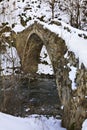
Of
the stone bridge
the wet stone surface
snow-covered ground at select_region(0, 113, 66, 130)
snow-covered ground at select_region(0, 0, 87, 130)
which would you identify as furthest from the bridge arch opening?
snow-covered ground at select_region(0, 113, 66, 130)

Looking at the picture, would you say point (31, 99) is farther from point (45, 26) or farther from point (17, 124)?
point (17, 124)

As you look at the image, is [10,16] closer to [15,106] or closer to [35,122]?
[15,106]

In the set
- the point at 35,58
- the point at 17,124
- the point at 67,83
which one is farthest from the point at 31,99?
the point at 17,124

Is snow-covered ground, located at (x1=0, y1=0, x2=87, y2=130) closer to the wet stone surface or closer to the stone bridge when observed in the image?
the stone bridge

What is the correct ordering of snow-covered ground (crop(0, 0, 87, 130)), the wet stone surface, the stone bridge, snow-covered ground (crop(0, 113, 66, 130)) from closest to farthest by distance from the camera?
1. snow-covered ground (crop(0, 113, 66, 130))
2. snow-covered ground (crop(0, 0, 87, 130))
3. the stone bridge
4. the wet stone surface

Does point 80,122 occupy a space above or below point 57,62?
below

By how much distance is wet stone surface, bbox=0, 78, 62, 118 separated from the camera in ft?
39.2

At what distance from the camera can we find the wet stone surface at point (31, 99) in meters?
12.0

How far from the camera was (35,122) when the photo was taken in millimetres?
9750

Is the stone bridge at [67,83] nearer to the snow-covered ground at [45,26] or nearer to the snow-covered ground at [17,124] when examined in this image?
the snow-covered ground at [45,26]

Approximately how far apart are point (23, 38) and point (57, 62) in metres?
8.93

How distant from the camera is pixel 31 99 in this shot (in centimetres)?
1576

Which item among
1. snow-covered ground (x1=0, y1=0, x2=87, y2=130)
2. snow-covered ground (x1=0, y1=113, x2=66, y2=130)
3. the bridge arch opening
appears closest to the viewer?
snow-covered ground (x1=0, y1=113, x2=66, y2=130)

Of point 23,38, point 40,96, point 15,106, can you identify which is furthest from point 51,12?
point 15,106
